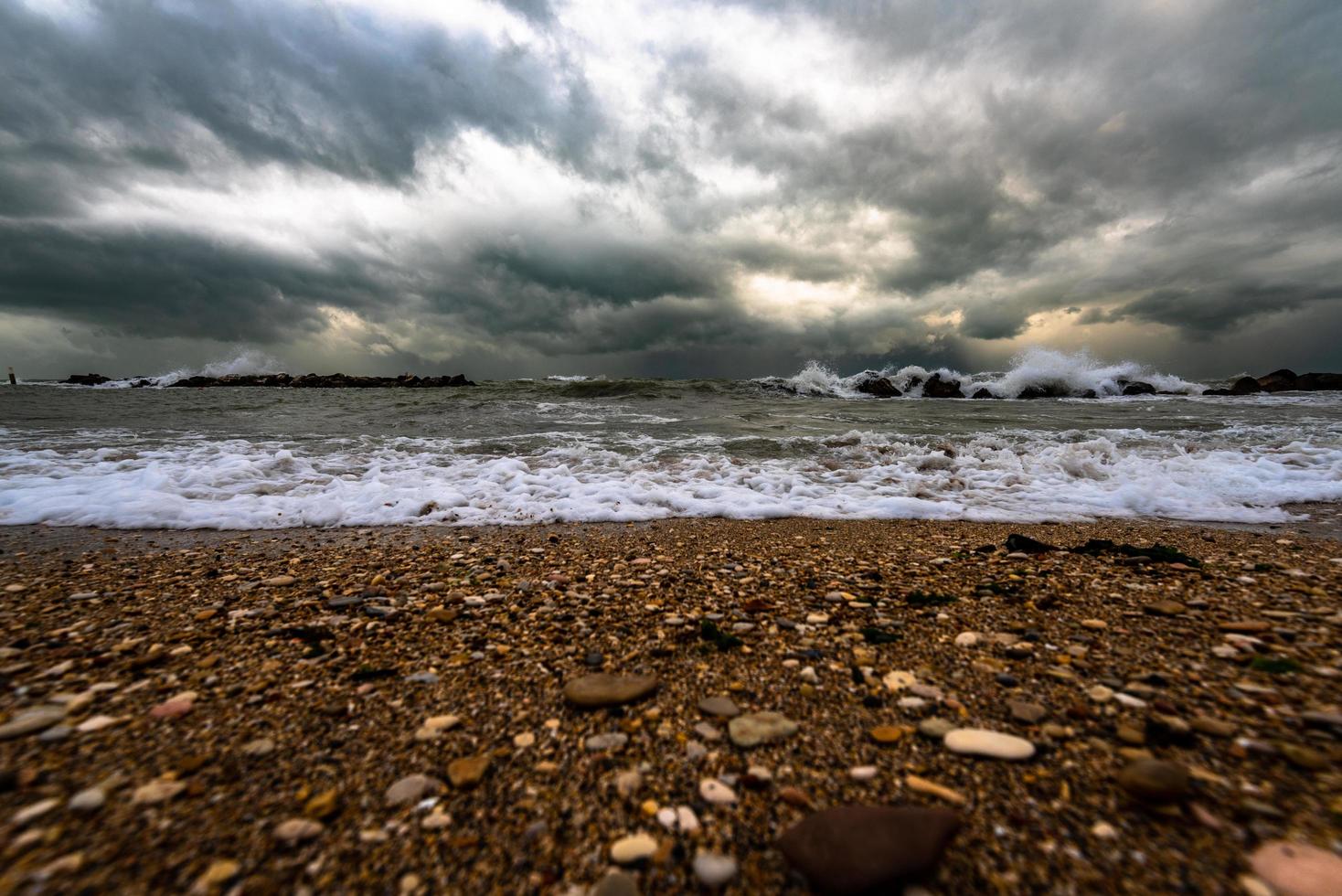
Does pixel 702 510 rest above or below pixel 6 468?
below

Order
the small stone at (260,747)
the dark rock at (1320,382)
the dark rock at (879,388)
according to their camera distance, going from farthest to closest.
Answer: the dark rock at (879,388) < the dark rock at (1320,382) < the small stone at (260,747)

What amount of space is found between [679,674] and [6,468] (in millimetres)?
9445

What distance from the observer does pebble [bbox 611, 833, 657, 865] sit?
138cm

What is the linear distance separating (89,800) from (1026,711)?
318 centimetres

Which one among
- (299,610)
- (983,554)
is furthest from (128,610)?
(983,554)

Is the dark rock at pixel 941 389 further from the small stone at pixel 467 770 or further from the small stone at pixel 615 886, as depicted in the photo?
the small stone at pixel 615 886

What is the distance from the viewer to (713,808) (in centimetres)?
155

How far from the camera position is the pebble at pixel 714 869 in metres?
1.33

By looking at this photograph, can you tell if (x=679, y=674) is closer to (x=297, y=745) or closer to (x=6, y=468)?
(x=297, y=745)

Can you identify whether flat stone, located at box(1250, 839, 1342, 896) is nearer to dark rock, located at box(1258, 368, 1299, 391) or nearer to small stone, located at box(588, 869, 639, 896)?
small stone, located at box(588, 869, 639, 896)

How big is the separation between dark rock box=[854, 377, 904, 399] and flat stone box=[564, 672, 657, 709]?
97.5ft

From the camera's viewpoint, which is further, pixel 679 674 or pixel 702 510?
pixel 702 510

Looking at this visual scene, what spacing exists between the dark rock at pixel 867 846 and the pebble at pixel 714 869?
5.9 inches

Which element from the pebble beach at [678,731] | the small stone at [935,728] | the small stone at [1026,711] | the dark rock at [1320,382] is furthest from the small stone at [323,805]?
the dark rock at [1320,382]
